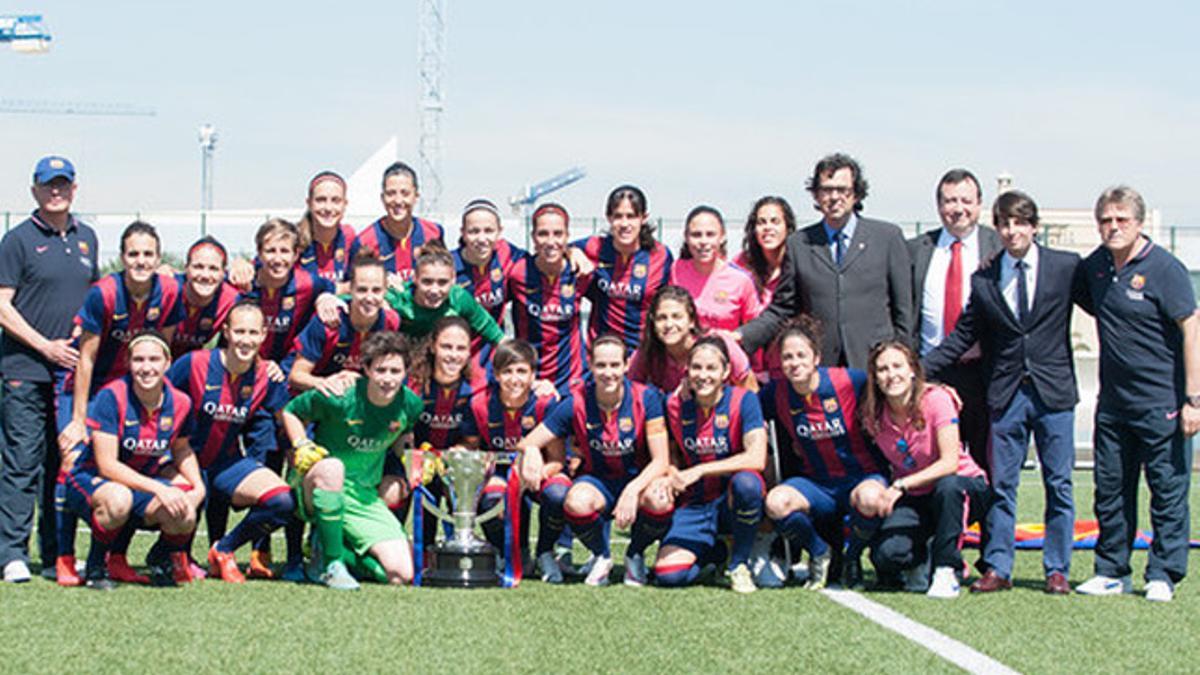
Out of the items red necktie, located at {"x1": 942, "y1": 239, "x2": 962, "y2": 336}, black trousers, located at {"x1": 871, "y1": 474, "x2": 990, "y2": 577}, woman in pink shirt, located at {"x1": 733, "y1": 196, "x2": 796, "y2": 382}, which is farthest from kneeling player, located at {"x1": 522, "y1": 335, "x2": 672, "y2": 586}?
red necktie, located at {"x1": 942, "y1": 239, "x2": 962, "y2": 336}

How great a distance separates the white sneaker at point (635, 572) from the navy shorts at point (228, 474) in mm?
1658

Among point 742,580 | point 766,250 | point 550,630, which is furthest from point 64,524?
point 766,250

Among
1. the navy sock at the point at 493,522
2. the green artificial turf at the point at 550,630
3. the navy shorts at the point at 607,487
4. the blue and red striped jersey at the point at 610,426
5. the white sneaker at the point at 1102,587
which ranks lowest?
the white sneaker at the point at 1102,587

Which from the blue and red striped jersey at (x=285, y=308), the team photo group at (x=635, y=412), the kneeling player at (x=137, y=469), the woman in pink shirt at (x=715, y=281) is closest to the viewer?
the kneeling player at (x=137, y=469)

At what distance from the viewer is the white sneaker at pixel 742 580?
5766mm

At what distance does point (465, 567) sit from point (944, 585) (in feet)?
6.53

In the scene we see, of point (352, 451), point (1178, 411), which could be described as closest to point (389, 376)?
point (352, 451)

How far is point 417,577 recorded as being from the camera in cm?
594

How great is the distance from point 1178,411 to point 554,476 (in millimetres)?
2640

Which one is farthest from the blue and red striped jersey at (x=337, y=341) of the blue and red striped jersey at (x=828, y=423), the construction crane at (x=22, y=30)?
the construction crane at (x=22, y=30)

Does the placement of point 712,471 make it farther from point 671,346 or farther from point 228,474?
point 228,474

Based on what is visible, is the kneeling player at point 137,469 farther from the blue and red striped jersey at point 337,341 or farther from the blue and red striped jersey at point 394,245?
the blue and red striped jersey at point 394,245

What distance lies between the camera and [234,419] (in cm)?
595

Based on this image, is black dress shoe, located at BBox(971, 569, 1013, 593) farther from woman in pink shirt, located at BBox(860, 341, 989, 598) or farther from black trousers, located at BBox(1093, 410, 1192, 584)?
black trousers, located at BBox(1093, 410, 1192, 584)
